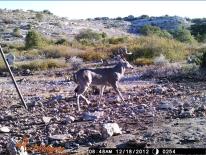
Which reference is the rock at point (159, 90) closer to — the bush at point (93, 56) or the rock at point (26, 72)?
the rock at point (26, 72)

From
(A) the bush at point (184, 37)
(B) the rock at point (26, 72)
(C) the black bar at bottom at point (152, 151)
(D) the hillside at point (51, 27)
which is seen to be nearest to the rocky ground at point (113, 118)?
(C) the black bar at bottom at point (152, 151)

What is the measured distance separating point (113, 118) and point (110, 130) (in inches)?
69.2

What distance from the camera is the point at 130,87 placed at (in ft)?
63.8

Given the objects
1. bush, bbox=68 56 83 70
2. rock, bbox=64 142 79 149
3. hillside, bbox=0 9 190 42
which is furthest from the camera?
hillside, bbox=0 9 190 42

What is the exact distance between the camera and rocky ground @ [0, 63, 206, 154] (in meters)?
12.1

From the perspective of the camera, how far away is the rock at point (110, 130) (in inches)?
486

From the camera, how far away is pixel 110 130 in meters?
12.4

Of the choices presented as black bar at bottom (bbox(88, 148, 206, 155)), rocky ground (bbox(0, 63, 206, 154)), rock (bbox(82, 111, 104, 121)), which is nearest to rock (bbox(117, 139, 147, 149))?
rocky ground (bbox(0, 63, 206, 154))

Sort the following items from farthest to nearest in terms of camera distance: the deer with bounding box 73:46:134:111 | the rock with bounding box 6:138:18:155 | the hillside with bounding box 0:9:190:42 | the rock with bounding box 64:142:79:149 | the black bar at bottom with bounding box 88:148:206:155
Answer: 1. the hillside with bounding box 0:9:190:42
2. the deer with bounding box 73:46:134:111
3. the rock with bounding box 64:142:79:149
4. the rock with bounding box 6:138:18:155
5. the black bar at bottom with bounding box 88:148:206:155

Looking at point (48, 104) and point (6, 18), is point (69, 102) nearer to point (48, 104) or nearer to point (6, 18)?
point (48, 104)

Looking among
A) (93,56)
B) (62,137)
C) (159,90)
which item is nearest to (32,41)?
(93,56)

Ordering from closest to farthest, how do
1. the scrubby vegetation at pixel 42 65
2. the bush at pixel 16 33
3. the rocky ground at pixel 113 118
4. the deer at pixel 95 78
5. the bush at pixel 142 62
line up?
the rocky ground at pixel 113 118 → the deer at pixel 95 78 → the bush at pixel 142 62 → the scrubby vegetation at pixel 42 65 → the bush at pixel 16 33

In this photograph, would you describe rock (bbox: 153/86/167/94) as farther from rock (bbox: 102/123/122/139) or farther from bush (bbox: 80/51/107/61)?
bush (bbox: 80/51/107/61)

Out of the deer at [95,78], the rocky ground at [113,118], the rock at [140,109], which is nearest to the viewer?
the rocky ground at [113,118]
